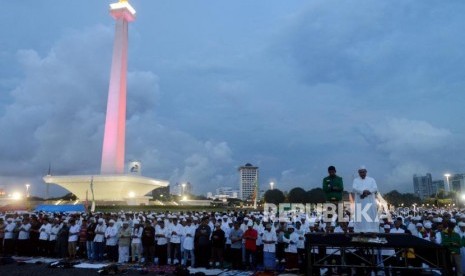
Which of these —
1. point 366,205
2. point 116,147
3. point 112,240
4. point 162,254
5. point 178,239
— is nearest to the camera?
point 366,205

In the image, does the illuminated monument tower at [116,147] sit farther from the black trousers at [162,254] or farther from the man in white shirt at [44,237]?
the black trousers at [162,254]

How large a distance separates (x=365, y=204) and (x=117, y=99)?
169 ft

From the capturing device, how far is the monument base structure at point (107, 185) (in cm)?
5450

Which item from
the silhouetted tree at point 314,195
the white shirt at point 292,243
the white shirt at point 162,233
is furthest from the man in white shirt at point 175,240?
the silhouetted tree at point 314,195

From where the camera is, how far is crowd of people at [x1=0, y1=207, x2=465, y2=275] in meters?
13.4

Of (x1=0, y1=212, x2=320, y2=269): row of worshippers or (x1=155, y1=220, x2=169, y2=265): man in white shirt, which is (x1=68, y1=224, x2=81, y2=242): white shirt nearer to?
(x1=0, y1=212, x2=320, y2=269): row of worshippers

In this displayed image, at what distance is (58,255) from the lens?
16.8 metres

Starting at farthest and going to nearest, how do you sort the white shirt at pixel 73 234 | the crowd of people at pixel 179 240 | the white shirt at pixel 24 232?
the white shirt at pixel 24 232 < the white shirt at pixel 73 234 < the crowd of people at pixel 179 240

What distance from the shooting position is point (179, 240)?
586 inches

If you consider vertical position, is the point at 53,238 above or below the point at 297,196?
below

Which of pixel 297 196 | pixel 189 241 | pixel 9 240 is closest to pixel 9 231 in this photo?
pixel 9 240

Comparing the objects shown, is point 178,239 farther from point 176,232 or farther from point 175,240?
point 176,232

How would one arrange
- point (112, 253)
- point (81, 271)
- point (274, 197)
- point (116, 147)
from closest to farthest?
point (81, 271)
point (112, 253)
point (116, 147)
point (274, 197)

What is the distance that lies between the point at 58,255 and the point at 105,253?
A: 7.05ft
